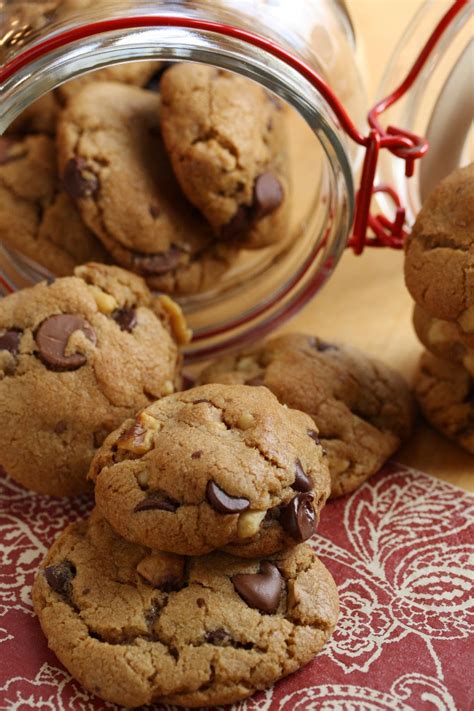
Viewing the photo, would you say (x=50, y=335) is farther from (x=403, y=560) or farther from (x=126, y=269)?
(x=403, y=560)

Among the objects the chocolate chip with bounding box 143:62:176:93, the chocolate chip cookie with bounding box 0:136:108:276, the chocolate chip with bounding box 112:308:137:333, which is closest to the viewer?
the chocolate chip with bounding box 112:308:137:333

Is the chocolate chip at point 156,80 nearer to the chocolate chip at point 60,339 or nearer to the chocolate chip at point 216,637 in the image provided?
the chocolate chip at point 60,339

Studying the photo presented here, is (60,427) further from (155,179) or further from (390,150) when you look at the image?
(390,150)

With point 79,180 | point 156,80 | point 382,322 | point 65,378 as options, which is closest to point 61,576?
point 65,378

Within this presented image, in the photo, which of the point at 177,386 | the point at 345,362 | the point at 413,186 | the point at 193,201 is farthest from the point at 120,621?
the point at 413,186

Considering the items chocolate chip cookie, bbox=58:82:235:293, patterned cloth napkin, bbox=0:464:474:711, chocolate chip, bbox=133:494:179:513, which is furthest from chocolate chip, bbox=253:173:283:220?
chocolate chip, bbox=133:494:179:513

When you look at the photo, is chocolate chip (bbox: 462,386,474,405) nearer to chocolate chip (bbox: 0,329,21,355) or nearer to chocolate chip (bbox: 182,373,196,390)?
chocolate chip (bbox: 182,373,196,390)
